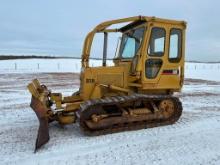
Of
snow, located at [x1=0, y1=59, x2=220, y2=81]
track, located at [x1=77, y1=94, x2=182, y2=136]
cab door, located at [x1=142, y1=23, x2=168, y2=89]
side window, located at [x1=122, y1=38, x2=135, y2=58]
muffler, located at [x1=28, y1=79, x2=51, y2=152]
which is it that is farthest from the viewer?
snow, located at [x1=0, y1=59, x2=220, y2=81]

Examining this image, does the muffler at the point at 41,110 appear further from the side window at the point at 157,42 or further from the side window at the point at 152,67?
the side window at the point at 157,42

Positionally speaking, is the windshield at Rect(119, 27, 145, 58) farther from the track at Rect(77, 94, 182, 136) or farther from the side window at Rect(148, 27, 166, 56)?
the track at Rect(77, 94, 182, 136)

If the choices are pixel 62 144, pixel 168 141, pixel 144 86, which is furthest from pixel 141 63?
pixel 62 144

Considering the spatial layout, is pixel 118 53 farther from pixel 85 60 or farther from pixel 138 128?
pixel 138 128

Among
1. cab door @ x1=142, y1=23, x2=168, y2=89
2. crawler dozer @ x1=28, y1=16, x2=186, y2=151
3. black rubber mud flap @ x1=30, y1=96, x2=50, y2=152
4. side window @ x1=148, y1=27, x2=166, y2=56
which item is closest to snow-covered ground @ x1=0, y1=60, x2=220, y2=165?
black rubber mud flap @ x1=30, y1=96, x2=50, y2=152

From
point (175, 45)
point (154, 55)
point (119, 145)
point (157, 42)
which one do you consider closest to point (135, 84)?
point (154, 55)

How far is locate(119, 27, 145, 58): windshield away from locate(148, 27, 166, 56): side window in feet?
0.97

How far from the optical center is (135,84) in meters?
8.49

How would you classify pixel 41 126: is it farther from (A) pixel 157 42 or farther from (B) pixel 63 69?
(B) pixel 63 69

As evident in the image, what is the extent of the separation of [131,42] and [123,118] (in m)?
2.32

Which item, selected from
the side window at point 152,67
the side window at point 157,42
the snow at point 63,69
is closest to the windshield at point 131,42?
the side window at point 157,42

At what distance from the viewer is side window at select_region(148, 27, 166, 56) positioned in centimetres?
839

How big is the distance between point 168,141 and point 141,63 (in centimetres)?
216

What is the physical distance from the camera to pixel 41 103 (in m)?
7.63
